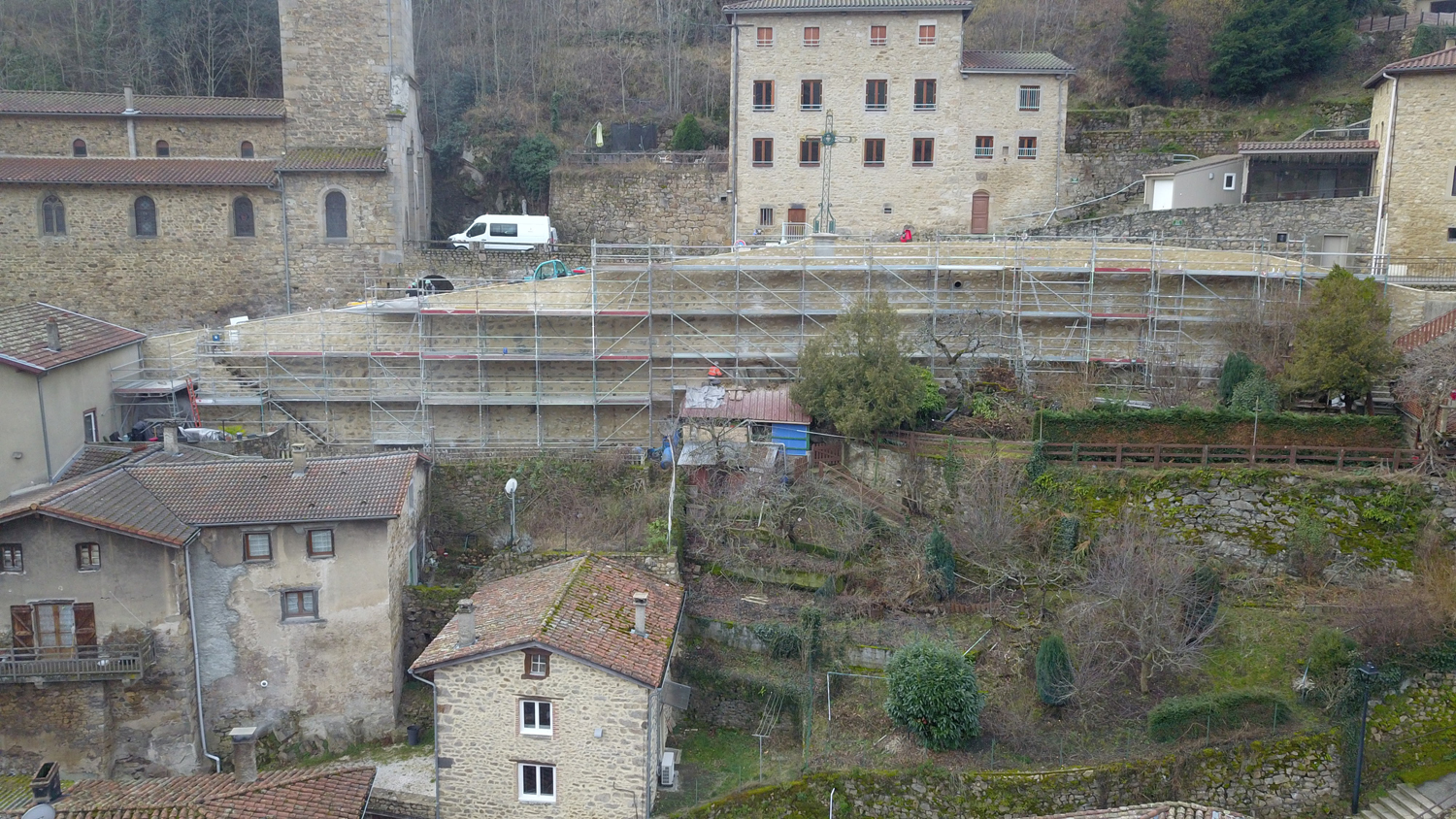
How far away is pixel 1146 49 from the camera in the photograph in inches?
1444

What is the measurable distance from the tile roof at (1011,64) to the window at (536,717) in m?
22.9

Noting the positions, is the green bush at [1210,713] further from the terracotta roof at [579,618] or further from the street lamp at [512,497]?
the street lamp at [512,497]

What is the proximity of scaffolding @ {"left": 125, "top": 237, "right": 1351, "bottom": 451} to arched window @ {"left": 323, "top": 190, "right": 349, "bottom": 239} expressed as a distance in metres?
6.18

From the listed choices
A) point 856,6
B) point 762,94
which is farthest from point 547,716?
point 856,6

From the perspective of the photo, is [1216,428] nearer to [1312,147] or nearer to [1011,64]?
[1312,147]

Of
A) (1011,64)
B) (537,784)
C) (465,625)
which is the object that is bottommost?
(537,784)

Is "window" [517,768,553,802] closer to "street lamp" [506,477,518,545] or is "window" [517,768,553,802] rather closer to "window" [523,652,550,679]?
"window" [523,652,550,679]

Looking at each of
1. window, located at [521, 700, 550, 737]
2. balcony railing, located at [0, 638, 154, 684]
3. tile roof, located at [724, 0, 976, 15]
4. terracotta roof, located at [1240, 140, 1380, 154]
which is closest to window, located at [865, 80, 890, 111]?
tile roof, located at [724, 0, 976, 15]

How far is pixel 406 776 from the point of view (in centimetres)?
1728

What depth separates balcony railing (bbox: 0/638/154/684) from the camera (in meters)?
17.3

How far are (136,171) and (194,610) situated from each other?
18060 millimetres

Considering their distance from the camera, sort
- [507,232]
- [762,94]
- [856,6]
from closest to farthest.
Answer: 1. [856,6]
2. [762,94]
3. [507,232]

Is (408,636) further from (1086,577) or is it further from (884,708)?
(1086,577)

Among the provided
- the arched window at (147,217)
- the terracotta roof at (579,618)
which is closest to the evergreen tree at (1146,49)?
the terracotta roof at (579,618)
